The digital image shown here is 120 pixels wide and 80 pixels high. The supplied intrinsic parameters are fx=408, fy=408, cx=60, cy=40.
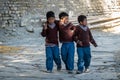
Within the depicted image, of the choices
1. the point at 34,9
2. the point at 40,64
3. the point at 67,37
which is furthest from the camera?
the point at 34,9

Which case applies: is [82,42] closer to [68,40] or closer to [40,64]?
[68,40]

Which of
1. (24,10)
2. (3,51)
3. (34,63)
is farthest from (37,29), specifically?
(34,63)

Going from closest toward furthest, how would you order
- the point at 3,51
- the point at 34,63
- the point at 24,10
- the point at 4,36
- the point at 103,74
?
the point at 103,74 → the point at 34,63 → the point at 3,51 → the point at 4,36 → the point at 24,10

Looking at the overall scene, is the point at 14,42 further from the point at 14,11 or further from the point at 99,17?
the point at 99,17

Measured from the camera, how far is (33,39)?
17625 millimetres

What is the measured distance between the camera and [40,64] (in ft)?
35.1

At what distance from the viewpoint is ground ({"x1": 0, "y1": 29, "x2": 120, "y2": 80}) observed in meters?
8.76

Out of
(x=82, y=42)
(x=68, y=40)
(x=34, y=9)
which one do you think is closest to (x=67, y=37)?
(x=68, y=40)

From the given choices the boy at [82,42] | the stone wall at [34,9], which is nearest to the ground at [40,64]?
the boy at [82,42]

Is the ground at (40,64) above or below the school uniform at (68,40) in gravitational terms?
below

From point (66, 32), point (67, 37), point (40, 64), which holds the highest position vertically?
point (66, 32)

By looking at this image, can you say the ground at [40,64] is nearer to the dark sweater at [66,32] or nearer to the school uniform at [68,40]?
the school uniform at [68,40]

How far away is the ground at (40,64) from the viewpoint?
28.7 feet

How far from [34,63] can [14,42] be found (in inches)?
233
